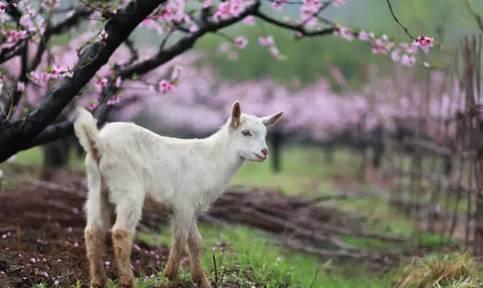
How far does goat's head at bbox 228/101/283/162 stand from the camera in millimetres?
5395

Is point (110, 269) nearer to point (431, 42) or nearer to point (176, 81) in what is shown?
point (176, 81)

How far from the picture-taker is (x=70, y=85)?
628cm

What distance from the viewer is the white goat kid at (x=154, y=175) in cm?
489

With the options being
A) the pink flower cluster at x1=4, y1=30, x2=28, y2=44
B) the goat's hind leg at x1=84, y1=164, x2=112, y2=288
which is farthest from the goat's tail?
the pink flower cluster at x1=4, y1=30, x2=28, y2=44

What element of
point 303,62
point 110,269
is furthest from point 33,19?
point 303,62

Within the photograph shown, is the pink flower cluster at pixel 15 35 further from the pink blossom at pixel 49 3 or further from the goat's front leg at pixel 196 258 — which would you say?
the goat's front leg at pixel 196 258

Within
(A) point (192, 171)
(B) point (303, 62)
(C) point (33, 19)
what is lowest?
(B) point (303, 62)

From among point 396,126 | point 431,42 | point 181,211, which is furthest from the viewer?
point 396,126

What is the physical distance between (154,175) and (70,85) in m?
1.60

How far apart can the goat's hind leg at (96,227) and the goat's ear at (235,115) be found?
3.65 ft

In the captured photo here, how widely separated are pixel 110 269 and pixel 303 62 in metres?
36.0

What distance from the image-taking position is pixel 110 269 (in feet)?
21.4

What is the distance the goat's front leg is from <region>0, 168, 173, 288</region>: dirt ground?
0.93 meters

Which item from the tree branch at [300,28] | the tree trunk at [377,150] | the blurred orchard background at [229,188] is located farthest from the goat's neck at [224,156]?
the tree trunk at [377,150]
